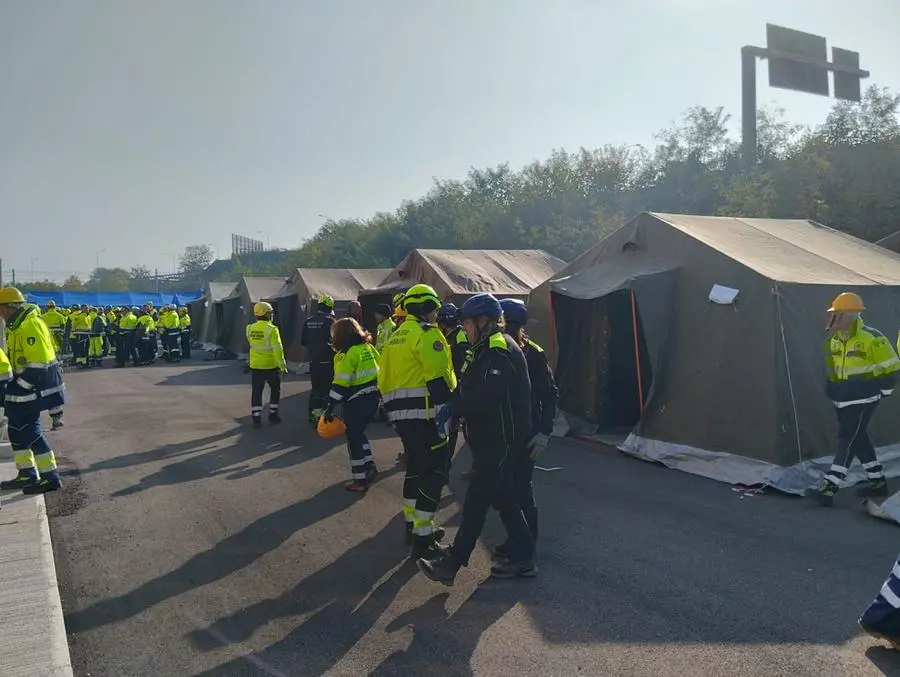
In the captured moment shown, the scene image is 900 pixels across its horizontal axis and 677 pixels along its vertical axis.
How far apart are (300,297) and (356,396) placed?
13.1m

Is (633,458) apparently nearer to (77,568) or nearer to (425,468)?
(425,468)

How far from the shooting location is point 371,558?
5629 mm

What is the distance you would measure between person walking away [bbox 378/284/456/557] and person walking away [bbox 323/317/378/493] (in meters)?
1.80

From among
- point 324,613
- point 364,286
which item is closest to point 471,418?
point 324,613

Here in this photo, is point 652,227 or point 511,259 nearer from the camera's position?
point 652,227

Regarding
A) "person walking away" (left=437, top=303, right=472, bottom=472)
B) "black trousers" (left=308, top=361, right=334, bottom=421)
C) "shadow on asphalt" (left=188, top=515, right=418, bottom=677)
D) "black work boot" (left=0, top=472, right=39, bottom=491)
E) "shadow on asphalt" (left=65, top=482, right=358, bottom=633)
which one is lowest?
"shadow on asphalt" (left=188, top=515, right=418, bottom=677)

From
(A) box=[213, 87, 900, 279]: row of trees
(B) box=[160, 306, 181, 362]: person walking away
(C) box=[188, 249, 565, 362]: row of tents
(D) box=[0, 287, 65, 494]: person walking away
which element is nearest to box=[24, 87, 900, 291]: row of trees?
(A) box=[213, 87, 900, 279]: row of trees

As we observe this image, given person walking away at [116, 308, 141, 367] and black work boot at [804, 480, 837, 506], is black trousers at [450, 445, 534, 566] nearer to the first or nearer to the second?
black work boot at [804, 480, 837, 506]

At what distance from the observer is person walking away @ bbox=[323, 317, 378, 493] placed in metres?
7.43

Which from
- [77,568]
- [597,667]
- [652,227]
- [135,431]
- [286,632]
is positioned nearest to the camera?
[597,667]

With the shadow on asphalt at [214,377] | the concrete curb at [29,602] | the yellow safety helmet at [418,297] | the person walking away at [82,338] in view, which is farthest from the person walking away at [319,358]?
the person walking away at [82,338]

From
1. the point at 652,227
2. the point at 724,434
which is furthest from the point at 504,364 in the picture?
the point at 652,227

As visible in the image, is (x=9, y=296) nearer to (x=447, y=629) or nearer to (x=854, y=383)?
(x=447, y=629)

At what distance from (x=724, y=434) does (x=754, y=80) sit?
68.1 feet
